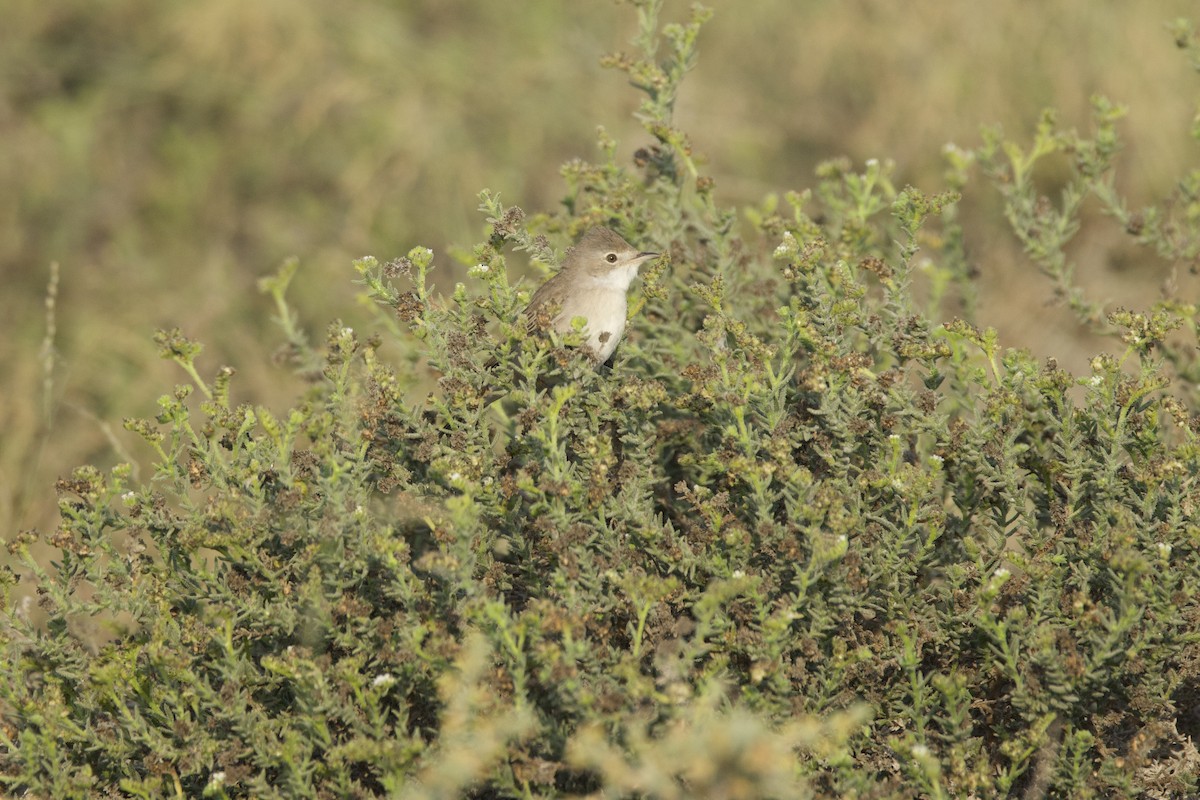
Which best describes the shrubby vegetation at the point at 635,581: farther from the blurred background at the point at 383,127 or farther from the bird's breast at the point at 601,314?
the blurred background at the point at 383,127

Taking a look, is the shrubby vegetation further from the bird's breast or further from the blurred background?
the blurred background

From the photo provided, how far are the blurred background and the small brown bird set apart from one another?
77.9 inches

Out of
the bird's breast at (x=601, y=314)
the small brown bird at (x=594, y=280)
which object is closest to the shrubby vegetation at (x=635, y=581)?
the bird's breast at (x=601, y=314)

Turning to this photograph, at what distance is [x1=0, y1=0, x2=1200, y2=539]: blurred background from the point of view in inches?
266

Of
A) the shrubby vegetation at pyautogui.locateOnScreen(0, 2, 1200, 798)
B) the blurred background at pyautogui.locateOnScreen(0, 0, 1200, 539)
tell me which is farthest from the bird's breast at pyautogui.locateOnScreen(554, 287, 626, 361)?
the blurred background at pyautogui.locateOnScreen(0, 0, 1200, 539)

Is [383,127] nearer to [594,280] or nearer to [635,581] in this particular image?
[594,280]

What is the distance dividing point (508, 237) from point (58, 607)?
4.98 feet

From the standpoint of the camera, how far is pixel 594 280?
174 inches

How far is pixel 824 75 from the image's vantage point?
24.7ft

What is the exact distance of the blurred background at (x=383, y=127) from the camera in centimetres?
675

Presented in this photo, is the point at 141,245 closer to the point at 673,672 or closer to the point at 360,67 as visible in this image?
the point at 360,67

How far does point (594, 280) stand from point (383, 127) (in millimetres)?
3836

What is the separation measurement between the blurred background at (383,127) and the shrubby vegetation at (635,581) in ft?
10.4

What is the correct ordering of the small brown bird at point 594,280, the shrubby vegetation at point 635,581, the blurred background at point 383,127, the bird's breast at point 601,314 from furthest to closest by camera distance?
the blurred background at point 383,127
the small brown bird at point 594,280
the bird's breast at point 601,314
the shrubby vegetation at point 635,581
